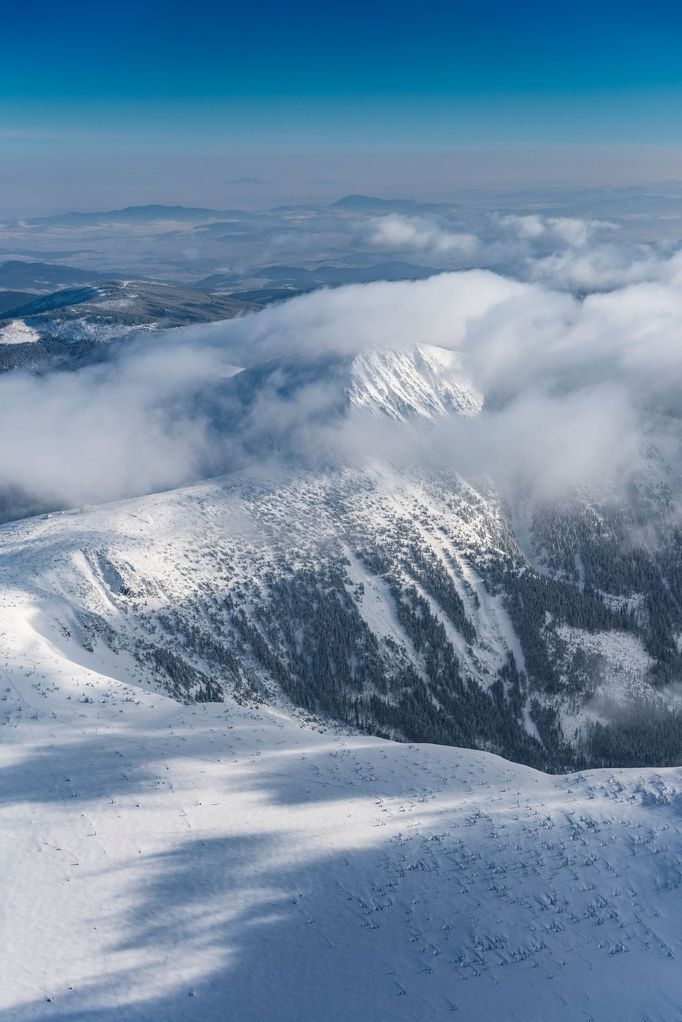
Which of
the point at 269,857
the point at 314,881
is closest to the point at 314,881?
the point at 314,881

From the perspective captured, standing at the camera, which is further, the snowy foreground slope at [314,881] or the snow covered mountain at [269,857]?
the snow covered mountain at [269,857]

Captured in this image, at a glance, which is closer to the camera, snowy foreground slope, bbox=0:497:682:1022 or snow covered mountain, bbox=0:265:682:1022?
snowy foreground slope, bbox=0:497:682:1022

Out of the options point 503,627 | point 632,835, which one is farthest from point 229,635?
point 632,835

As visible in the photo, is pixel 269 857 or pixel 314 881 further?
pixel 269 857

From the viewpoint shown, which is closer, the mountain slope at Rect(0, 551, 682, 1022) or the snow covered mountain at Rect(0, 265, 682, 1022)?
the mountain slope at Rect(0, 551, 682, 1022)

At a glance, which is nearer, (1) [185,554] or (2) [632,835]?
(2) [632,835]

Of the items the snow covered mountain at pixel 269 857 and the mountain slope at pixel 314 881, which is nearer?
the mountain slope at pixel 314 881

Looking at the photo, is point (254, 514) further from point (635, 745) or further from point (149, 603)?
point (635, 745)

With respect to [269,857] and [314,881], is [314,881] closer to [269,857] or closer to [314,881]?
[314,881]
